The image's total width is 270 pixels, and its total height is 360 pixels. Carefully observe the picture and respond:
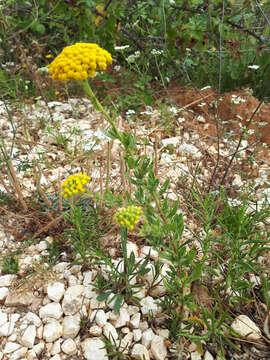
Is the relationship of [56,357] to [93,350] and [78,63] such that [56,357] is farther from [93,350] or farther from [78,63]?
[78,63]

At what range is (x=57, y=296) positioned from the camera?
161 centimetres

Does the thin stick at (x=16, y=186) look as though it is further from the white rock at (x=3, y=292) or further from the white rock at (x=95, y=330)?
the white rock at (x=95, y=330)

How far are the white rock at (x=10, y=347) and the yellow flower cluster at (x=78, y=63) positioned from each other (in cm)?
118

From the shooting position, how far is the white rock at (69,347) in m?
1.42

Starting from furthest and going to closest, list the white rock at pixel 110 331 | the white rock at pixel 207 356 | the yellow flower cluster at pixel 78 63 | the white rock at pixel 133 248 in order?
1. the white rock at pixel 133 248
2. the white rock at pixel 110 331
3. the white rock at pixel 207 356
4. the yellow flower cluster at pixel 78 63

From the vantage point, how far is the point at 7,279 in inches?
66.5

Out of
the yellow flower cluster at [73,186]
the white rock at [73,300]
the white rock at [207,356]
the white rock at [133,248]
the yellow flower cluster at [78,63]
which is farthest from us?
the white rock at [133,248]

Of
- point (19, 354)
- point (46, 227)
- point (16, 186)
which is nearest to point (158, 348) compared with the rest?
point (19, 354)

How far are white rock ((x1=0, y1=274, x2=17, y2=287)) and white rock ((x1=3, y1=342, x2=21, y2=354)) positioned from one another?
317mm

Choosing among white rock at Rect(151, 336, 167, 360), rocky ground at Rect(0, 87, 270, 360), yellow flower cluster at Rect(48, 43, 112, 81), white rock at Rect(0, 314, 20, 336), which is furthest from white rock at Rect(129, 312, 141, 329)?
yellow flower cluster at Rect(48, 43, 112, 81)

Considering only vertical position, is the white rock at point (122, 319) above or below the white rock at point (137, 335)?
above

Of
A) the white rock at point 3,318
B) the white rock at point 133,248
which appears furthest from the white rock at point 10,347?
the white rock at point 133,248

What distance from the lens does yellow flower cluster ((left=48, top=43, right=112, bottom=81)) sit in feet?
3.62

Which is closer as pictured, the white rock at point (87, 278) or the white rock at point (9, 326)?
the white rock at point (9, 326)
